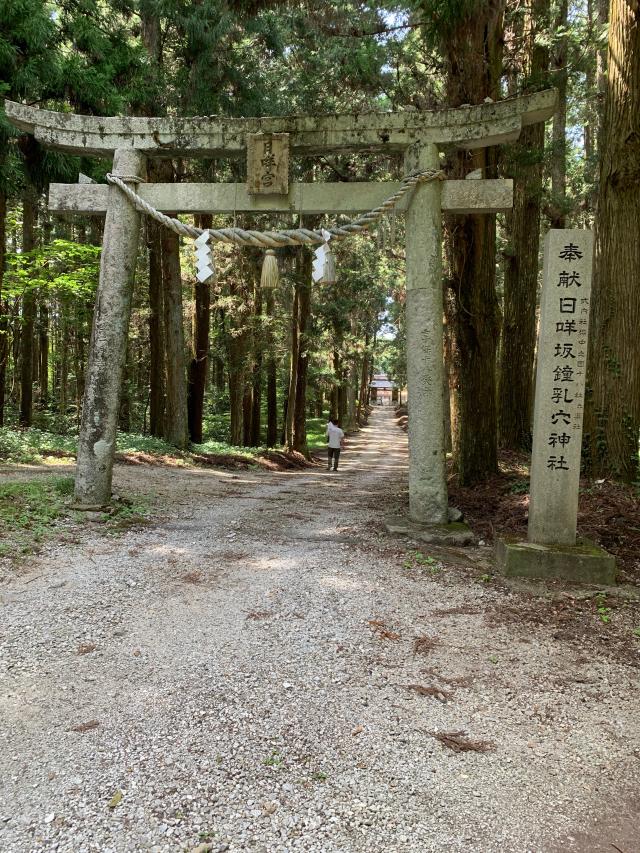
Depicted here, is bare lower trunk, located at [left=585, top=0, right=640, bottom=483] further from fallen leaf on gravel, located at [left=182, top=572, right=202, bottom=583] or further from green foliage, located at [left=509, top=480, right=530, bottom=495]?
fallen leaf on gravel, located at [left=182, top=572, right=202, bottom=583]

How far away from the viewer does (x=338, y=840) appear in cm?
209

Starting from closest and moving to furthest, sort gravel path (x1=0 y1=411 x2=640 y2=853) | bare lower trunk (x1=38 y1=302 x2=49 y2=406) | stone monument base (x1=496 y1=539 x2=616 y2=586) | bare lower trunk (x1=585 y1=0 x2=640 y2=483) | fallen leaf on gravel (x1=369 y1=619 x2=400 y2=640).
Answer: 1. gravel path (x1=0 y1=411 x2=640 y2=853)
2. fallen leaf on gravel (x1=369 y1=619 x2=400 y2=640)
3. stone monument base (x1=496 y1=539 x2=616 y2=586)
4. bare lower trunk (x1=585 y1=0 x2=640 y2=483)
5. bare lower trunk (x1=38 y1=302 x2=49 y2=406)

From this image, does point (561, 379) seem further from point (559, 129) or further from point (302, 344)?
point (302, 344)

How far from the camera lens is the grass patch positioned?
507cm

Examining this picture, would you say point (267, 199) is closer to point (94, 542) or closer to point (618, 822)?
point (94, 542)

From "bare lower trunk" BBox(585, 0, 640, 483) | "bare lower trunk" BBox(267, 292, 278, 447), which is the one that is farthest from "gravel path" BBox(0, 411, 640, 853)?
"bare lower trunk" BBox(267, 292, 278, 447)

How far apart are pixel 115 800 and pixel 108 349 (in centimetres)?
498

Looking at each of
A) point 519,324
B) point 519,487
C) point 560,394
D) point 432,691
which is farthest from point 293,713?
point 519,324

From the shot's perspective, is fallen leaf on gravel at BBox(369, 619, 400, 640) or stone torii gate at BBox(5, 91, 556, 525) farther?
stone torii gate at BBox(5, 91, 556, 525)

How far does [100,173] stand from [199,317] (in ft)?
16.5

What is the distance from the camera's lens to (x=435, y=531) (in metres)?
5.97

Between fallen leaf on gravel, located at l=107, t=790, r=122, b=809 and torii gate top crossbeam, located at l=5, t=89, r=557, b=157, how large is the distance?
605 centimetres

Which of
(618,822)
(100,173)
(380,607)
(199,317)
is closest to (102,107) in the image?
(100,173)

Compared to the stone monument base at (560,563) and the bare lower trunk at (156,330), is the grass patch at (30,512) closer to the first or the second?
the stone monument base at (560,563)
